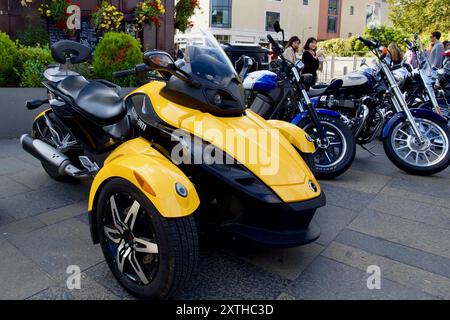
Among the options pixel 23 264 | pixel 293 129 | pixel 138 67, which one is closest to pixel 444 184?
pixel 293 129

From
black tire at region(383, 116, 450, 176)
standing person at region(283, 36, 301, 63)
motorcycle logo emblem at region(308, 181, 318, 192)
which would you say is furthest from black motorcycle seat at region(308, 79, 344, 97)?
motorcycle logo emblem at region(308, 181, 318, 192)

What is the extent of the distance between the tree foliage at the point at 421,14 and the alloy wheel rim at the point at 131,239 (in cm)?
2558

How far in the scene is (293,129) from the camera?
316 centimetres

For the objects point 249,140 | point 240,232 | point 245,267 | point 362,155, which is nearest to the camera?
point 240,232

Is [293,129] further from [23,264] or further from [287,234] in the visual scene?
[23,264]

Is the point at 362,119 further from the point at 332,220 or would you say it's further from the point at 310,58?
the point at 310,58

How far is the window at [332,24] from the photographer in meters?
52.0

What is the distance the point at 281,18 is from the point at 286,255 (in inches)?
1864

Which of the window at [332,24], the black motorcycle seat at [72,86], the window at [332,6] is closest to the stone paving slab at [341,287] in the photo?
the black motorcycle seat at [72,86]

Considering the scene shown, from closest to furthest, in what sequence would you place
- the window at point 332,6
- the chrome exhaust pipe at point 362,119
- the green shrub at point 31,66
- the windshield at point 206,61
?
the windshield at point 206,61, the chrome exhaust pipe at point 362,119, the green shrub at point 31,66, the window at point 332,6

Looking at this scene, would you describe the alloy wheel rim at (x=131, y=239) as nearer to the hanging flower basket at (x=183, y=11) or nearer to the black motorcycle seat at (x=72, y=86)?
the black motorcycle seat at (x=72, y=86)

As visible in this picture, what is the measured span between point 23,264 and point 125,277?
2.48ft

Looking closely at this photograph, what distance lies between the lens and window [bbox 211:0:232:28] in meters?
42.8

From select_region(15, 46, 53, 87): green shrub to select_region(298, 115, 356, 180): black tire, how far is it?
396cm
